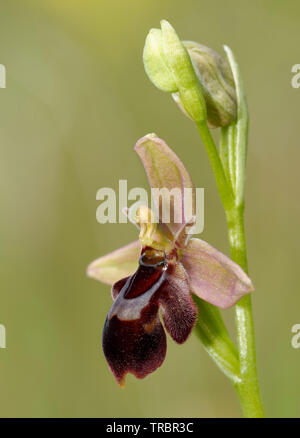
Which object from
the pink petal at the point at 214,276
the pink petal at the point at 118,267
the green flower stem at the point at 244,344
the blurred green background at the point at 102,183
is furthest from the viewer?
the blurred green background at the point at 102,183

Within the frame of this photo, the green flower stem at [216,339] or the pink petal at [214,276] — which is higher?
the pink petal at [214,276]

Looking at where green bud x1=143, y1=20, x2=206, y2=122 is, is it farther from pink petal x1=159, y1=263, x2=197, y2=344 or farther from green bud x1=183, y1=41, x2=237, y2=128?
pink petal x1=159, y1=263, x2=197, y2=344

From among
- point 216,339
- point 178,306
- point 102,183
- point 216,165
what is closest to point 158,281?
point 178,306

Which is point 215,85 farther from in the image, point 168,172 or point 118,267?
point 118,267

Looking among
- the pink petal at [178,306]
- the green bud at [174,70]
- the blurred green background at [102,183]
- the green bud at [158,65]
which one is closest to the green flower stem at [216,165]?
the green bud at [174,70]

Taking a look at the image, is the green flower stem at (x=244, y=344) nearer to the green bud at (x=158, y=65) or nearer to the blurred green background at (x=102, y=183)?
the green bud at (x=158, y=65)
